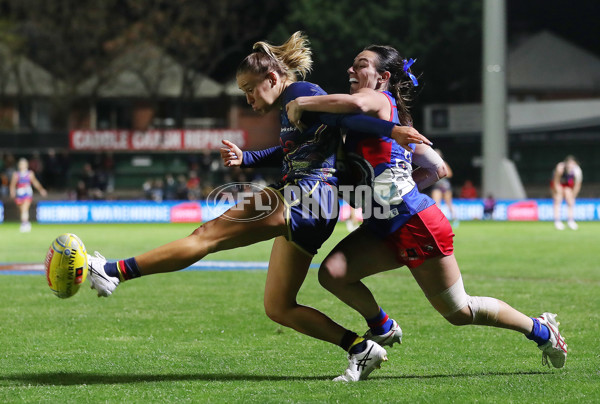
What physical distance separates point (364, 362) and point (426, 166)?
1280 millimetres

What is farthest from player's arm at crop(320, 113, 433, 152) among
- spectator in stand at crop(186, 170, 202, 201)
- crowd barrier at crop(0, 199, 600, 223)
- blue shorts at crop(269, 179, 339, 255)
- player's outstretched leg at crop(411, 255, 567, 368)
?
spectator in stand at crop(186, 170, 202, 201)

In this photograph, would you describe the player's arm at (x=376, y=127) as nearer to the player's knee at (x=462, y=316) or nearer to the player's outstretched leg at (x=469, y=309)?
the player's outstretched leg at (x=469, y=309)

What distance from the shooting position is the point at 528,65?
59.0 metres

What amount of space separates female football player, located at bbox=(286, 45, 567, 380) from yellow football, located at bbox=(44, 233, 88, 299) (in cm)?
143

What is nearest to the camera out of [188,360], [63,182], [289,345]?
[188,360]

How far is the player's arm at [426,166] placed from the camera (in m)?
5.82

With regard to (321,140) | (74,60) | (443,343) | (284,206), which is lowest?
(443,343)

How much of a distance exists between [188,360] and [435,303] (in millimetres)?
1864

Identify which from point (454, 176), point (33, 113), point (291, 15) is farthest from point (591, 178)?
point (33, 113)

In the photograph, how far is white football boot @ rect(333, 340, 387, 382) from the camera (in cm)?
566

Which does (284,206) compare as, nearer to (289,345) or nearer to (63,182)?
(289,345)

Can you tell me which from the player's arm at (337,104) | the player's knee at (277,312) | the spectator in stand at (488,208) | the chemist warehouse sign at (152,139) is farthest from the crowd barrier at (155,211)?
the player's arm at (337,104)

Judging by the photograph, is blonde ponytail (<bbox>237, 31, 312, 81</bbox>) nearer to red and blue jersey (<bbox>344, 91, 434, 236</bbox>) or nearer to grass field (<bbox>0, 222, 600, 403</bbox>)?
red and blue jersey (<bbox>344, 91, 434, 236</bbox>)

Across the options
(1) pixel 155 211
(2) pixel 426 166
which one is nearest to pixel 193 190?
(1) pixel 155 211
